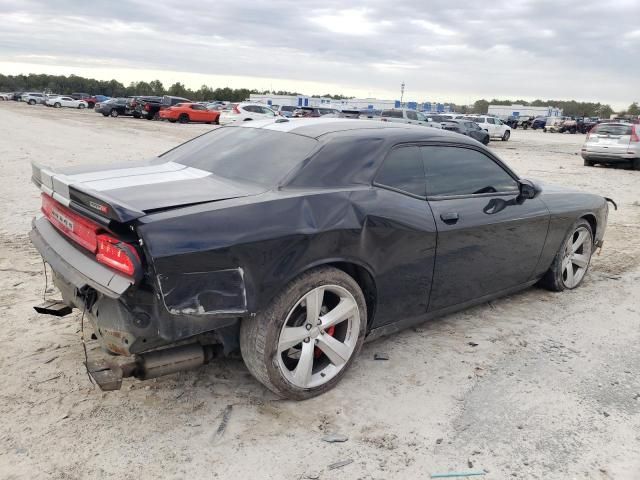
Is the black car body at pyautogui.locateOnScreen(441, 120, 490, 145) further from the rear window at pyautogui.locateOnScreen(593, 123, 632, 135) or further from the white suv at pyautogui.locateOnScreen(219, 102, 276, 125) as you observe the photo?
the white suv at pyautogui.locateOnScreen(219, 102, 276, 125)

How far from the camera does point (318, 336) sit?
3.12 metres

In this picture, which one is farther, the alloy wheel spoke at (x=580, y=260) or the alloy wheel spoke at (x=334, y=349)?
the alloy wheel spoke at (x=580, y=260)

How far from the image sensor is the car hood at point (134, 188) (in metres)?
2.63

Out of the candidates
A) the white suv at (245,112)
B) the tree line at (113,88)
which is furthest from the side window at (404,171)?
the tree line at (113,88)

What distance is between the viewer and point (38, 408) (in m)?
2.94

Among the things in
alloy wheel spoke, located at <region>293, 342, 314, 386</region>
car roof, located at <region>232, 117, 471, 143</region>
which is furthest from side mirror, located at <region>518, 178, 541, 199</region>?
alloy wheel spoke, located at <region>293, 342, 314, 386</region>

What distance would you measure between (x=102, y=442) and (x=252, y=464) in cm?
78

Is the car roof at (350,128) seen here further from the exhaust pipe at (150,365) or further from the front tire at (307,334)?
the exhaust pipe at (150,365)

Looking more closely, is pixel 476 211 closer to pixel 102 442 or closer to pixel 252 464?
pixel 252 464

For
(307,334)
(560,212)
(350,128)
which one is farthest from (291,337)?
(560,212)

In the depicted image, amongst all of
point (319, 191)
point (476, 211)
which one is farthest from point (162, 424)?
point (476, 211)

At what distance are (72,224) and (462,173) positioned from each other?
2.65 m

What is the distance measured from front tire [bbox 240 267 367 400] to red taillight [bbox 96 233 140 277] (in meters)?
0.69

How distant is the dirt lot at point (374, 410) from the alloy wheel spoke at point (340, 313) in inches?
17.9
